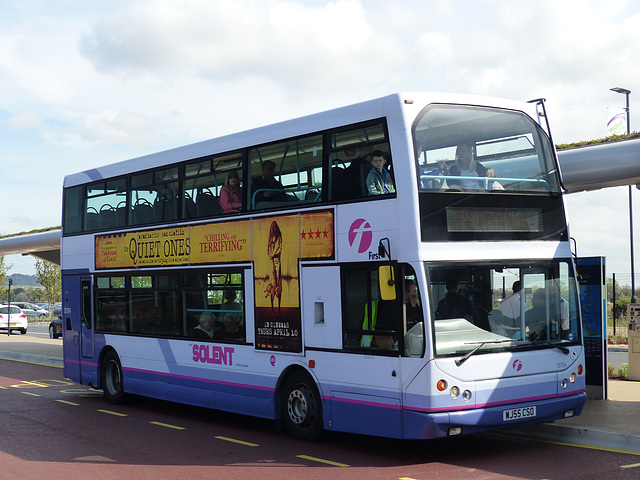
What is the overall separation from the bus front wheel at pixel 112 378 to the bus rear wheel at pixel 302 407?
5009 mm

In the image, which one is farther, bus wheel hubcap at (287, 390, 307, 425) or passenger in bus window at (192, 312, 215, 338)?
passenger in bus window at (192, 312, 215, 338)

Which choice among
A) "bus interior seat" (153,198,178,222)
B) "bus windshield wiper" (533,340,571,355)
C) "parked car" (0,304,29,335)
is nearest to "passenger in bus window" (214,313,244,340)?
"bus interior seat" (153,198,178,222)

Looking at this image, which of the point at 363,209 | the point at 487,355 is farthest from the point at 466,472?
the point at 363,209

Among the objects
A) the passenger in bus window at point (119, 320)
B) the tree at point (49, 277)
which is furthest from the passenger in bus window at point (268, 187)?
the tree at point (49, 277)

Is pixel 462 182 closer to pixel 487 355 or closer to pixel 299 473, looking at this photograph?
pixel 487 355

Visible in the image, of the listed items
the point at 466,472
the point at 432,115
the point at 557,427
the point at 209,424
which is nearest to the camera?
the point at 466,472

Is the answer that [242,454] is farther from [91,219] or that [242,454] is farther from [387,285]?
[91,219]

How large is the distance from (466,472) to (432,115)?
3.93 metres

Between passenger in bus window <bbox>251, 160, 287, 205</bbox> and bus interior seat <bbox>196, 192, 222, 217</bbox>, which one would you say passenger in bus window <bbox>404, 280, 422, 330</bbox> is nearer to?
passenger in bus window <bbox>251, 160, 287, 205</bbox>

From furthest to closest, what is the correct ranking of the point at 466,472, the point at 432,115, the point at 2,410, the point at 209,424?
the point at 2,410
the point at 209,424
the point at 432,115
the point at 466,472

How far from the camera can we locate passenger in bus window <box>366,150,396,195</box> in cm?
918

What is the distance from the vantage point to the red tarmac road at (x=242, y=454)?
28.3 feet

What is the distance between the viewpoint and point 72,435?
37.3ft

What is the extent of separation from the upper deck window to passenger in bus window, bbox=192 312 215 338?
4650mm
